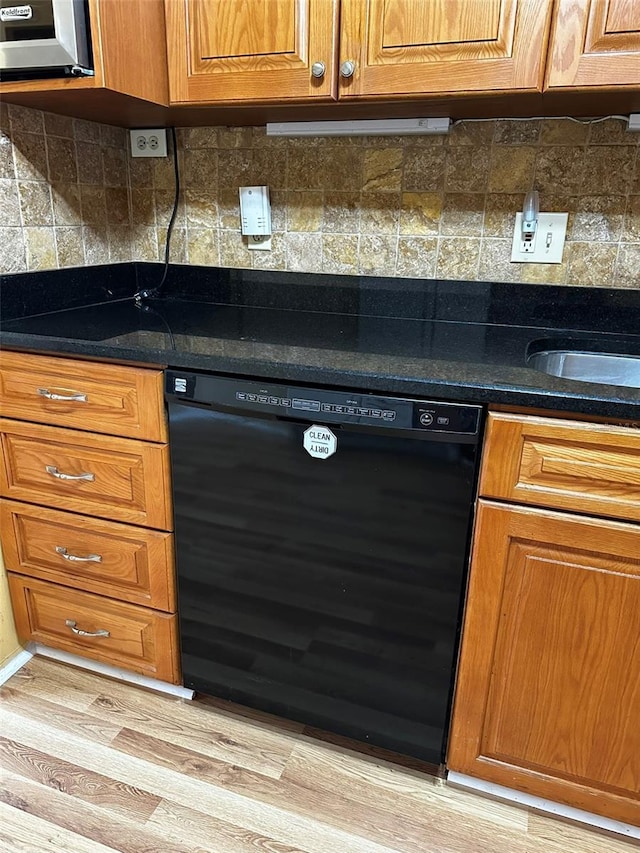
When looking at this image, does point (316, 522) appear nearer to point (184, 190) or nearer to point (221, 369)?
point (221, 369)

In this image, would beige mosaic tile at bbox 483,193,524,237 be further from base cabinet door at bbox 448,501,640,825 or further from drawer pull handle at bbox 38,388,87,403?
drawer pull handle at bbox 38,388,87,403

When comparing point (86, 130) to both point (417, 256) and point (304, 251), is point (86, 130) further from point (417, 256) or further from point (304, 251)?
point (417, 256)

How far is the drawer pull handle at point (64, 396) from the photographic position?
1.28m

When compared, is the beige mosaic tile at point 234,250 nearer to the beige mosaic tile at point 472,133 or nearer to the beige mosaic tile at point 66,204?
the beige mosaic tile at point 66,204

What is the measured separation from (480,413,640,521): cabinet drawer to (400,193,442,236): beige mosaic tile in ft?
2.34

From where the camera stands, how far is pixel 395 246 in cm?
156

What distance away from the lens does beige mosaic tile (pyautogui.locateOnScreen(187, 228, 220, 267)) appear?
172 cm

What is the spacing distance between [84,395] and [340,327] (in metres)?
0.61

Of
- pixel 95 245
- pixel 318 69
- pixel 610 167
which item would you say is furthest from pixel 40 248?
pixel 610 167

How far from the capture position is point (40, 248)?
5.02 ft

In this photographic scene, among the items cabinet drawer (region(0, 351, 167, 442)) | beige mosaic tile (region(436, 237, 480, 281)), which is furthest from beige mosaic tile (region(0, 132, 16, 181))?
beige mosaic tile (region(436, 237, 480, 281))

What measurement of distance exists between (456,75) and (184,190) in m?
0.87

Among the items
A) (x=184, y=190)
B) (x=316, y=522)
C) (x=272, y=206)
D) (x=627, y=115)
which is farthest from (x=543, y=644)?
(x=184, y=190)

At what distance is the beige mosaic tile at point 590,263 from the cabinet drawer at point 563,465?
2.08ft
